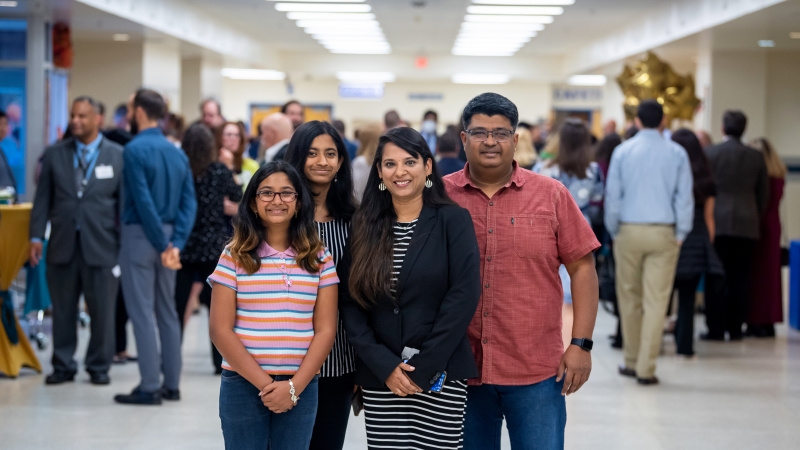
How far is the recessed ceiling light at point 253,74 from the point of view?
83.1 feet

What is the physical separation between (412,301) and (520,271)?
0.37m

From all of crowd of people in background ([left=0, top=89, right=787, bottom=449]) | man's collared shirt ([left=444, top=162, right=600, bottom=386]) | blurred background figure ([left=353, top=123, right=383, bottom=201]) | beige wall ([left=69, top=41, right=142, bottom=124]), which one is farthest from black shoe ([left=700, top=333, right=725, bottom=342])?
beige wall ([left=69, top=41, right=142, bottom=124])

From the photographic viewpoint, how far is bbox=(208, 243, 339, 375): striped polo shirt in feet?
9.78

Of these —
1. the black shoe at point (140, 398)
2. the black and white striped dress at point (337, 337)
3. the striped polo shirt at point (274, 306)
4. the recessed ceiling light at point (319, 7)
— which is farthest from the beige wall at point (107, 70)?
the striped polo shirt at point (274, 306)

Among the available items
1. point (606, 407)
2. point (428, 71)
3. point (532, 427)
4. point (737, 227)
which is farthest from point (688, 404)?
point (428, 71)

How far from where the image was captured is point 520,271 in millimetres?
3012

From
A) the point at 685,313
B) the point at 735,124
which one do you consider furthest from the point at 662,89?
the point at 685,313

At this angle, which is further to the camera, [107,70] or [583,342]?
[107,70]

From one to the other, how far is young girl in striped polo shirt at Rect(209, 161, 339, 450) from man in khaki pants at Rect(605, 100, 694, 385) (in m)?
3.78

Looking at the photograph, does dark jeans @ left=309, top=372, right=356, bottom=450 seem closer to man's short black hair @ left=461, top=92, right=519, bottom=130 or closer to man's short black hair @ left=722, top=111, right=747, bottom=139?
man's short black hair @ left=461, top=92, right=519, bottom=130

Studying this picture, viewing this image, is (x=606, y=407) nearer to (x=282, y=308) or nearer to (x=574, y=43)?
(x=282, y=308)

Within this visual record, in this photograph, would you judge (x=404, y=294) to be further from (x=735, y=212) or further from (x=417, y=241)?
(x=735, y=212)

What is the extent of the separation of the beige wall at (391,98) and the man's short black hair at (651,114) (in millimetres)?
21935

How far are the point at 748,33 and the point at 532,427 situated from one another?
36.7 ft
